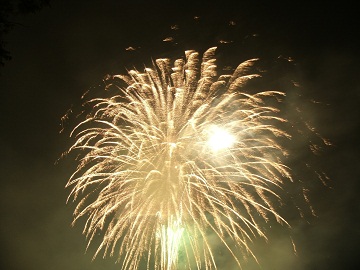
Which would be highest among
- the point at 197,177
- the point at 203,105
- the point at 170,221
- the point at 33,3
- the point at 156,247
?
the point at 33,3

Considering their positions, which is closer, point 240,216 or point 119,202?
point 240,216

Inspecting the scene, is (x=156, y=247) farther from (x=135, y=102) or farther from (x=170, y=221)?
(x=135, y=102)

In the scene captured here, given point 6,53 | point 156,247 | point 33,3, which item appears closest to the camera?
point 6,53

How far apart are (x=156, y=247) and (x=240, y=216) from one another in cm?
405

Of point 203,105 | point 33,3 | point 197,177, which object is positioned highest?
point 33,3

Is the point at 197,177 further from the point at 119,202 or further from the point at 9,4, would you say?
the point at 9,4

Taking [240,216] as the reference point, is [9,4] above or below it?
above

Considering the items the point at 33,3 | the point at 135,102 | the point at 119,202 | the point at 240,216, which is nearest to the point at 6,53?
the point at 33,3

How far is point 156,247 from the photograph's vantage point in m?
18.2

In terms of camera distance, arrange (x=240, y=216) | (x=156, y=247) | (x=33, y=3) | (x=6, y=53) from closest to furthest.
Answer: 1. (x=6, y=53)
2. (x=33, y=3)
3. (x=240, y=216)
4. (x=156, y=247)

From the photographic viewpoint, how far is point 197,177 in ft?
56.1

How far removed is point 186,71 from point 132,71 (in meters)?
2.67

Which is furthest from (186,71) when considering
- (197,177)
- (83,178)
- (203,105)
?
(83,178)

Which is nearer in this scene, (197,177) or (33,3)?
(33,3)
